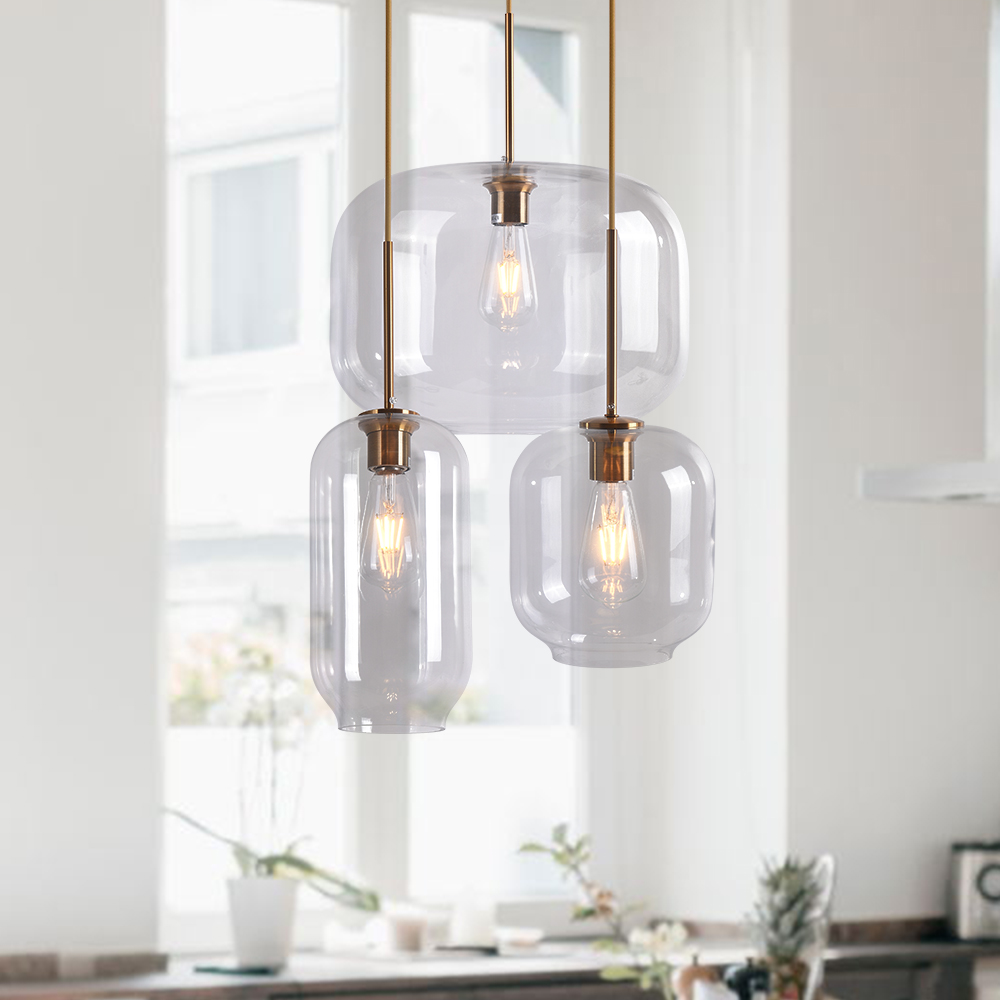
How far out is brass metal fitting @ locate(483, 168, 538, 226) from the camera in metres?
1.21

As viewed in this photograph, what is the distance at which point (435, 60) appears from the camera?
325 cm

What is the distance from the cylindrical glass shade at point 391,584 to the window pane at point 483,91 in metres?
2.17

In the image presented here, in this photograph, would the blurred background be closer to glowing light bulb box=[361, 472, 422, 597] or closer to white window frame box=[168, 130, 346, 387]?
white window frame box=[168, 130, 346, 387]

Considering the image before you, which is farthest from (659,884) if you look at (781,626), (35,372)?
(35,372)

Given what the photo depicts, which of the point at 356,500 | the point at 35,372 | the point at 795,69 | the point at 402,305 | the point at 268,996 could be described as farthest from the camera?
the point at 795,69

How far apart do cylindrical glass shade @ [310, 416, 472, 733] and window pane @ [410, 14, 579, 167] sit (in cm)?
A: 217

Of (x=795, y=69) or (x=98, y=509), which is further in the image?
(x=795, y=69)

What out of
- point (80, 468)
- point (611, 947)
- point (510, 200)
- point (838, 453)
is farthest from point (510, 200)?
point (838, 453)

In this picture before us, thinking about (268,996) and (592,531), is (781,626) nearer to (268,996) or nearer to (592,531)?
(268,996)

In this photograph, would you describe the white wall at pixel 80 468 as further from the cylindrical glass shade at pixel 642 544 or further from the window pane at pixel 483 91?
the cylindrical glass shade at pixel 642 544

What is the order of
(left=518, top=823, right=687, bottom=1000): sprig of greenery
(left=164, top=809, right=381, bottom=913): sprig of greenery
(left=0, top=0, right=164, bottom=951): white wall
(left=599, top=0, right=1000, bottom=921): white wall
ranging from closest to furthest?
(left=518, top=823, right=687, bottom=1000): sprig of greenery < (left=0, top=0, right=164, bottom=951): white wall < (left=164, top=809, right=381, bottom=913): sprig of greenery < (left=599, top=0, right=1000, bottom=921): white wall

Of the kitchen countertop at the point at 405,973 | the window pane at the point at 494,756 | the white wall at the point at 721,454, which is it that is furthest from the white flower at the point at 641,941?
the window pane at the point at 494,756

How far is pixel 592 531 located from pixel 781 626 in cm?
189

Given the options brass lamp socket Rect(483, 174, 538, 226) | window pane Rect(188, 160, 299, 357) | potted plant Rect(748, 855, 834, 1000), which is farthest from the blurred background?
brass lamp socket Rect(483, 174, 538, 226)
